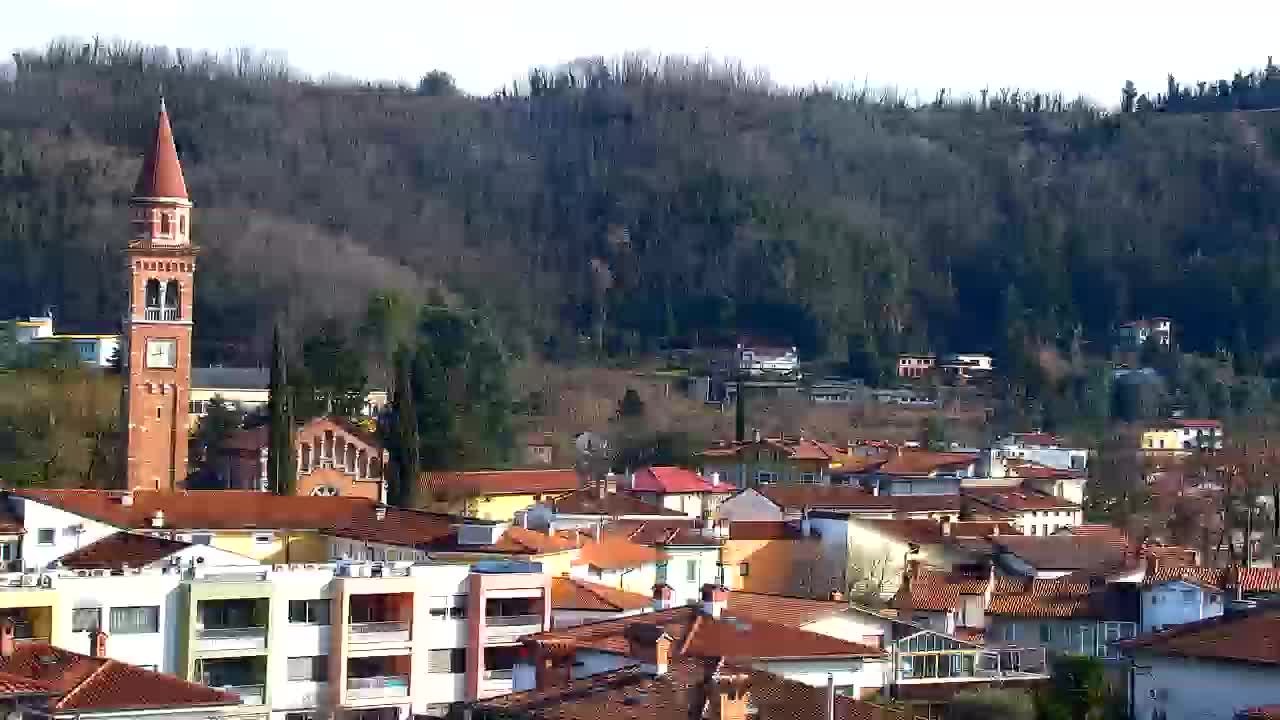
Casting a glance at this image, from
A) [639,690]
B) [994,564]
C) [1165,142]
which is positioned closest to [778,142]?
[1165,142]

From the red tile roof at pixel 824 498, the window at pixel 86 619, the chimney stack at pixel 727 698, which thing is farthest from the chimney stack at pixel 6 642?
the red tile roof at pixel 824 498

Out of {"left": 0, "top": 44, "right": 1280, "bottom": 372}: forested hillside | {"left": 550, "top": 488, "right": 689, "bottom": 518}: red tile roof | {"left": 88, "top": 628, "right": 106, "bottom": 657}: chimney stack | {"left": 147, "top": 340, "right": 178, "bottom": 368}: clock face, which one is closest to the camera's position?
Result: {"left": 88, "top": 628, "right": 106, "bottom": 657}: chimney stack

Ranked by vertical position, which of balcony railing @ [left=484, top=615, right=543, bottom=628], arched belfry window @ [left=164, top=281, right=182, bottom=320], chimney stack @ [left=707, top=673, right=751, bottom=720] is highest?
arched belfry window @ [left=164, top=281, right=182, bottom=320]

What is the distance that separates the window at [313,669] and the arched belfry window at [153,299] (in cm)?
2275

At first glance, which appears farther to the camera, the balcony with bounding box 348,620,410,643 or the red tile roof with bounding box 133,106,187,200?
the red tile roof with bounding box 133,106,187,200

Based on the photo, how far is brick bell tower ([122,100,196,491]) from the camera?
171ft

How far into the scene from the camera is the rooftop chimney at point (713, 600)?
27533mm

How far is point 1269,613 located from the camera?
27.3 m

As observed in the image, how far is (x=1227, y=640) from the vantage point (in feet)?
87.5

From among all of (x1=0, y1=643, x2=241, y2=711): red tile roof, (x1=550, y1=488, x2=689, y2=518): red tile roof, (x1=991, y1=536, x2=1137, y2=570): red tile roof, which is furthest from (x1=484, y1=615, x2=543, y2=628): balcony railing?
(x1=550, y1=488, x2=689, y2=518): red tile roof

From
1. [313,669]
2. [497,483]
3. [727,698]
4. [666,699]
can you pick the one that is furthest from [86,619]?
[497,483]

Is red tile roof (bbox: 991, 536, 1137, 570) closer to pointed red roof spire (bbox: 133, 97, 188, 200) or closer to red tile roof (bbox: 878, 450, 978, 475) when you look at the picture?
red tile roof (bbox: 878, 450, 978, 475)

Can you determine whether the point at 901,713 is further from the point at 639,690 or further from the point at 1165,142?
the point at 1165,142

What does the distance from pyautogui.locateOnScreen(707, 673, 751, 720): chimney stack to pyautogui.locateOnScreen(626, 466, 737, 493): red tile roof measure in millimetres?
31128
